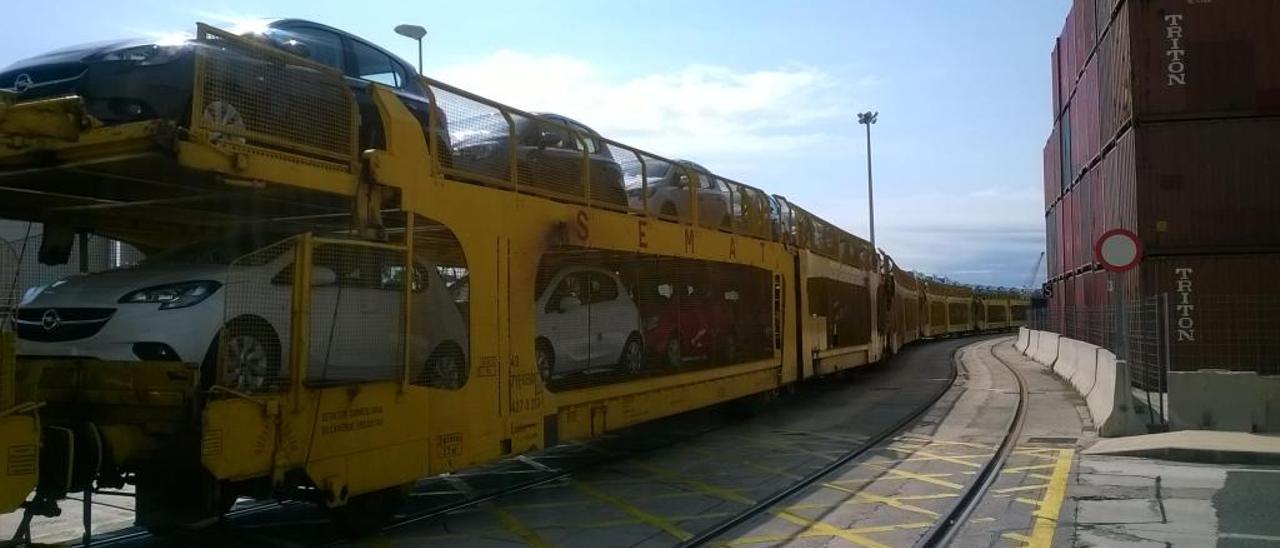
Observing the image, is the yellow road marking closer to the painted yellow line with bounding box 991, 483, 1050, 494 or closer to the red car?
the painted yellow line with bounding box 991, 483, 1050, 494

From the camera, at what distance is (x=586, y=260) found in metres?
8.70

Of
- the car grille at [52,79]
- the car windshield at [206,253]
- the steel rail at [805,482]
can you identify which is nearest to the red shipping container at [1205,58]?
the steel rail at [805,482]

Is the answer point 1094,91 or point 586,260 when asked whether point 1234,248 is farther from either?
point 586,260

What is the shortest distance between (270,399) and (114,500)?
3920 mm

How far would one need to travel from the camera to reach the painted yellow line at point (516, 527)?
256 inches

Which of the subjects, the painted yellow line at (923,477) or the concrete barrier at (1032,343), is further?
the concrete barrier at (1032,343)

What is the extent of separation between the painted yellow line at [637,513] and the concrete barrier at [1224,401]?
719cm

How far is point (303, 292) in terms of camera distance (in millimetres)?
5496

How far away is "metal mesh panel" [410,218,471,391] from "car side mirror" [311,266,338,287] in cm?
73

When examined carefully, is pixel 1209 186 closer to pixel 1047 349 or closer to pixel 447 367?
pixel 1047 349

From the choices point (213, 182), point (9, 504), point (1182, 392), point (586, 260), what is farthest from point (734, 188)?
point (9, 504)

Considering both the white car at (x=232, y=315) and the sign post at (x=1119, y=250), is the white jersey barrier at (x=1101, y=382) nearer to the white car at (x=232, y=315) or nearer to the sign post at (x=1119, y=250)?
the sign post at (x=1119, y=250)

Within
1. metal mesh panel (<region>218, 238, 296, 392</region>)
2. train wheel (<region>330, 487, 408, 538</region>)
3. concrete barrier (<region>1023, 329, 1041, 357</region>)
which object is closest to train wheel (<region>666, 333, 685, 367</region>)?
train wheel (<region>330, 487, 408, 538</region>)

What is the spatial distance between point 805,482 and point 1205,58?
1103 cm
